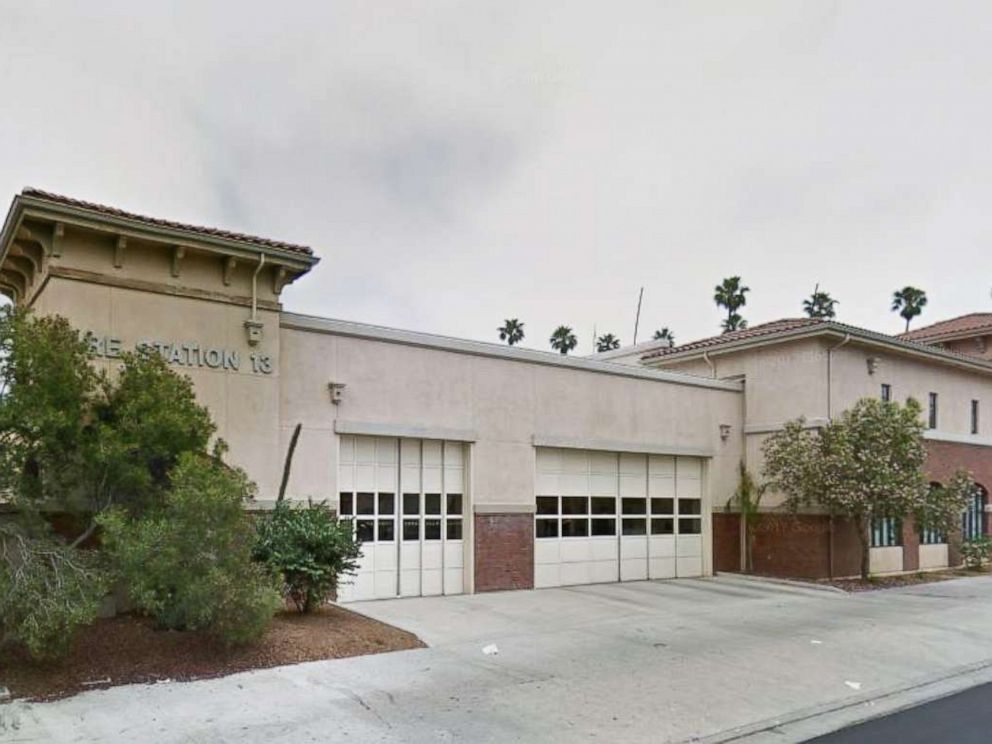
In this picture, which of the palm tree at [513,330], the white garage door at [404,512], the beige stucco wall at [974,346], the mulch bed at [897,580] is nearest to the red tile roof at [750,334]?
the mulch bed at [897,580]

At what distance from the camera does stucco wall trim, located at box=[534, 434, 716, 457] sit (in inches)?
705

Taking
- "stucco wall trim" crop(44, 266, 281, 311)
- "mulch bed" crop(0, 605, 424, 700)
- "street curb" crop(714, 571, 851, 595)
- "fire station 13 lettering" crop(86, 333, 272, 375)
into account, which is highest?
"stucco wall trim" crop(44, 266, 281, 311)

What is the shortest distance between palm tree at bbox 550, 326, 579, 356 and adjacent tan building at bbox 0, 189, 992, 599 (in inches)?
1823

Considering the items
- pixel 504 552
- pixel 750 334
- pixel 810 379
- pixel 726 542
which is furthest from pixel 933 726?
pixel 750 334

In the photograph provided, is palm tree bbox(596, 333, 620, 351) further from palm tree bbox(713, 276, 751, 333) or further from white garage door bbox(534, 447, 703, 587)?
white garage door bbox(534, 447, 703, 587)

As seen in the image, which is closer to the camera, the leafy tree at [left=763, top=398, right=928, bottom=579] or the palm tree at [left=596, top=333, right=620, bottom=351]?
the leafy tree at [left=763, top=398, right=928, bottom=579]

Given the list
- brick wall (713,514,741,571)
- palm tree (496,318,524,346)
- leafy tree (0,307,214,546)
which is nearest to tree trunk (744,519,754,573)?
brick wall (713,514,741,571)

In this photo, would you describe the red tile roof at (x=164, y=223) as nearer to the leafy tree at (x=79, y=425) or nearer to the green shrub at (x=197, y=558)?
the leafy tree at (x=79, y=425)

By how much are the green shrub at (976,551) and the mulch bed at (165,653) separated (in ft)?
62.4

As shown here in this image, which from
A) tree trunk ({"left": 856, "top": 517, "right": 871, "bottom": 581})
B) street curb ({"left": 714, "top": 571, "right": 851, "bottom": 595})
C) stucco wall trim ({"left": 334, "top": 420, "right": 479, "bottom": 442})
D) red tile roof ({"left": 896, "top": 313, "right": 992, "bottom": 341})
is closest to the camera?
stucco wall trim ({"left": 334, "top": 420, "right": 479, "bottom": 442})

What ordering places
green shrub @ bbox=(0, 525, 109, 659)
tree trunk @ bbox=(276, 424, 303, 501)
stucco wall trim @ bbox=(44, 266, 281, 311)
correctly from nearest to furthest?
green shrub @ bbox=(0, 525, 109, 659)
stucco wall trim @ bbox=(44, 266, 281, 311)
tree trunk @ bbox=(276, 424, 303, 501)

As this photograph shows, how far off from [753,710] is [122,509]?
24.4 feet

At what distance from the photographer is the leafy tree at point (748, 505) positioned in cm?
2116

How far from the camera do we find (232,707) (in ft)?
27.2
